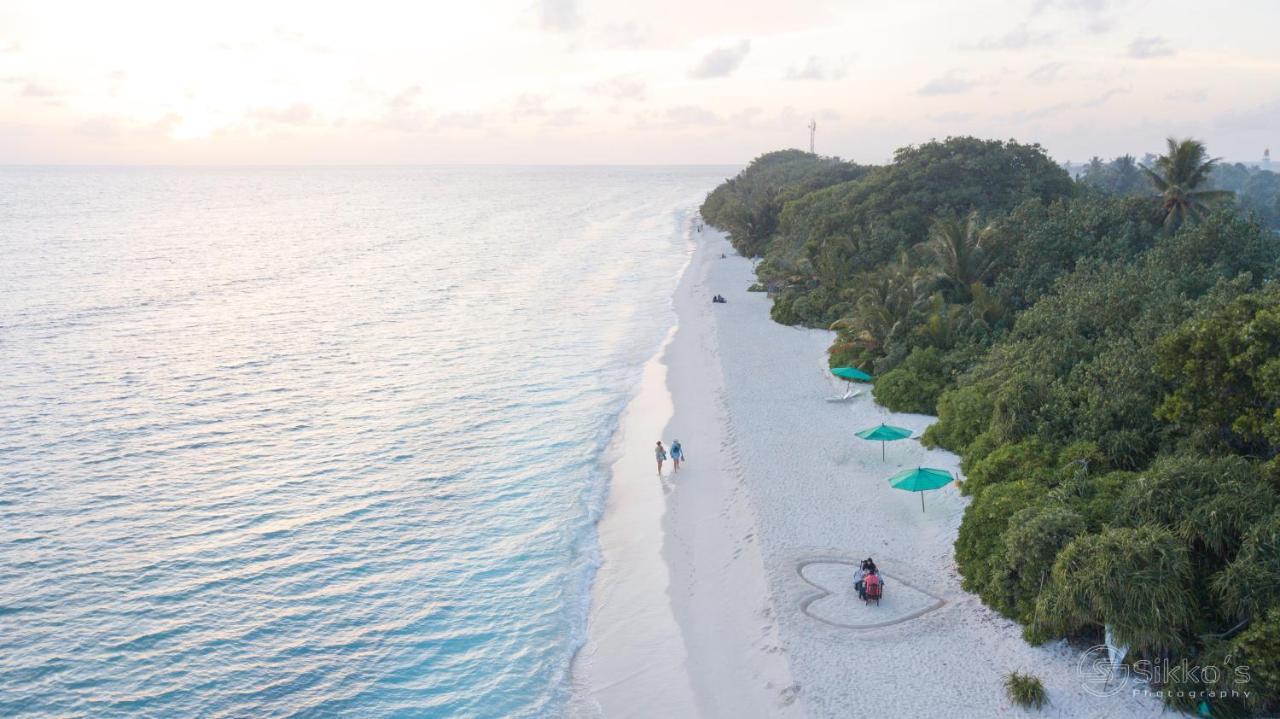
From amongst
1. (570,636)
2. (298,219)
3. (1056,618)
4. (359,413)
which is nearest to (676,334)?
(359,413)

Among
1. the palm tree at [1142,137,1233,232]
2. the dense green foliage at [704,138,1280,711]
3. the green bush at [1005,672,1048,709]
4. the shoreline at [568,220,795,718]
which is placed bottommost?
the shoreline at [568,220,795,718]

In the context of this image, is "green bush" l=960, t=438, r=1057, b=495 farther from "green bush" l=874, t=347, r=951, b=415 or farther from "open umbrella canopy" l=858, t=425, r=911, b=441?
"green bush" l=874, t=347, r=951, b=415

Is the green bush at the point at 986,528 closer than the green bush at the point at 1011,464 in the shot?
Yes

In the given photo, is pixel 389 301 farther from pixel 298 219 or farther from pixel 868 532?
pixel 298 219

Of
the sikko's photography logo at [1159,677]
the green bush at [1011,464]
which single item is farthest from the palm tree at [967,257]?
the sikko's photography logo at [1159,677]

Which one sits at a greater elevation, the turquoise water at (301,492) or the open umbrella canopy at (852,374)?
the open umbrella canopy at (852,374)

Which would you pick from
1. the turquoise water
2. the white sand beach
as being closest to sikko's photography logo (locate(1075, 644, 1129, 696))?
the white sand beach

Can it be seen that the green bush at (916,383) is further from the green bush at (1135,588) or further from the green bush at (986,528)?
the green bush at (1135,588)
